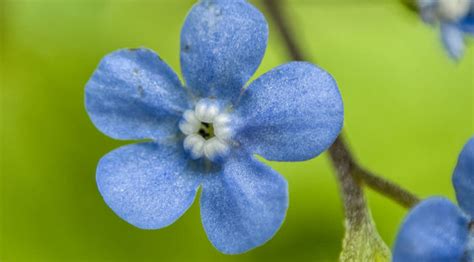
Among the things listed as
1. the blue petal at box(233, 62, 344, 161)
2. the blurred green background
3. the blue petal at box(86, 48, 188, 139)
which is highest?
the blue petal at box(86, 48, 188, 139)

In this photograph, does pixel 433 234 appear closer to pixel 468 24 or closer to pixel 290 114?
pixel 290 114

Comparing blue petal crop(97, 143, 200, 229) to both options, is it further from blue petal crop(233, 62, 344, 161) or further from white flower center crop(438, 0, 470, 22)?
white flower center crop(438, 0, 470, 22)

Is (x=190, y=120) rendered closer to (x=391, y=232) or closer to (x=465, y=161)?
(x=465, y=161)

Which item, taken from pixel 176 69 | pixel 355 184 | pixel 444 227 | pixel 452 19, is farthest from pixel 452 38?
pixel 176 69

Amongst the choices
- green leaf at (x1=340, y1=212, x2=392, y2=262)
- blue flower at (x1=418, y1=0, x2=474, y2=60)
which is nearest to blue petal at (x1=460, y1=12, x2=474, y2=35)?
blue flower at (x1=418, y1=0, x2=474, y2=60)

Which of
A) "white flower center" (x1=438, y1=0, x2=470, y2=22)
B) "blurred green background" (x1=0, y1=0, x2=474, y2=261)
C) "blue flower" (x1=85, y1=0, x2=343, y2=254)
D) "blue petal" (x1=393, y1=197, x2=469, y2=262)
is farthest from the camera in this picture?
"blurred green background" (x1=0, y1=0, x2=474, y2=261)

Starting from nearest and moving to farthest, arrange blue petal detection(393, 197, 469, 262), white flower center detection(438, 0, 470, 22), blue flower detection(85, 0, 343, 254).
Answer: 1. blue petal detection(393, 197, 469, 262)
2. blue flower detection(85, 0, 343, 254)
3. white flower center detection(438, 0, 470, 22)

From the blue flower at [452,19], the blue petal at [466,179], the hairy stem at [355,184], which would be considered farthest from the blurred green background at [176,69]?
the blue petal at [466,179]
